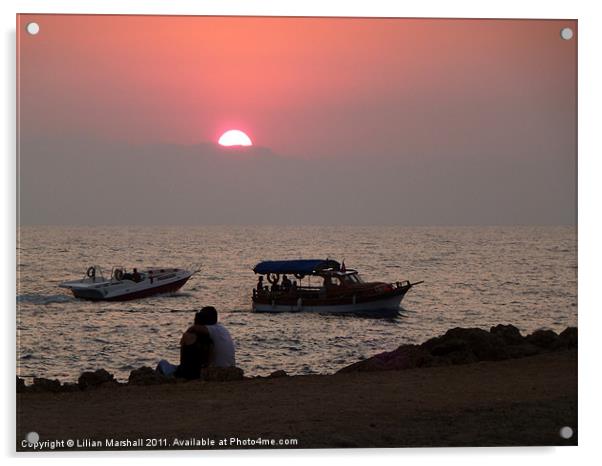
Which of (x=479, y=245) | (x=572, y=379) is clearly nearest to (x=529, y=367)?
(x=572, y=379)

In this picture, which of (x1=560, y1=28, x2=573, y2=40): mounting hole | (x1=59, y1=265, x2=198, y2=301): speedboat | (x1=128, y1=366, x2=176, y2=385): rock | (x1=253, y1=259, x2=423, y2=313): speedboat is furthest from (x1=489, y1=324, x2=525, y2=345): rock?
(x1=59, y1=265, x2=198, y2=301): speedboat

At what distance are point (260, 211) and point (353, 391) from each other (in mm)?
2336

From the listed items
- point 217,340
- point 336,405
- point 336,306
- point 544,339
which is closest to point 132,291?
point 336,306

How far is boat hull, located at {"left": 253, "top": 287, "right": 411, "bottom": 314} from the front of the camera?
1323cm

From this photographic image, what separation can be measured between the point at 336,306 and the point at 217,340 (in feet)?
19.0

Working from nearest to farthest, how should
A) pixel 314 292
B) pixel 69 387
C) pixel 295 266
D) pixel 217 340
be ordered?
pixel 217 340
pixel 69 387
pixel 295 266
pixel 314 292

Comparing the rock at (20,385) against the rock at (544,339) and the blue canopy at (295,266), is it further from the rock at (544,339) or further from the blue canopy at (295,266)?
the blue canopy at (295,266)

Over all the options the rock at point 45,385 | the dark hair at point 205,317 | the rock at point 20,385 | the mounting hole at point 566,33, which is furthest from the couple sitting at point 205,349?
the mounting hole at point 566,33

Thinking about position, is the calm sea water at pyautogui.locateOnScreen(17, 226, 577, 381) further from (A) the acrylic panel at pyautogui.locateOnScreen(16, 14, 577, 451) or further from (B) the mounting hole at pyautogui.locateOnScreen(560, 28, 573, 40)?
(B) the mounting hole at pyautogui.locateOnScreen(560, 28, 573, 40)

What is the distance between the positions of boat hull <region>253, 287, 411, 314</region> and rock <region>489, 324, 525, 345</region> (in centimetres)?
360

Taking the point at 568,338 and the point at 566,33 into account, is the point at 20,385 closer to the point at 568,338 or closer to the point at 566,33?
the point at 568,338

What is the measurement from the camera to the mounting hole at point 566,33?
7352 mm

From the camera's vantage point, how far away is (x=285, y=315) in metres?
12.9

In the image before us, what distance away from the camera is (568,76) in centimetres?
741
